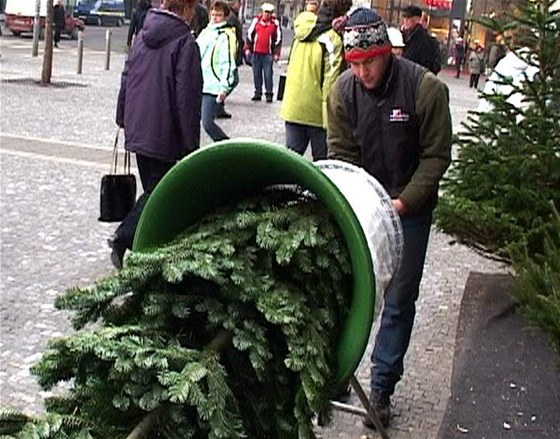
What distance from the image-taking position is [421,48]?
897cm

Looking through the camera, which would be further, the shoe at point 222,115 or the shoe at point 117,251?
→ the shoe at point 222,115

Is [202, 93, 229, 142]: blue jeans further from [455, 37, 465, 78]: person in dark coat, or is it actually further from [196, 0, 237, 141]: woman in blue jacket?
[455, 37, 465, 78]: person in dark coat

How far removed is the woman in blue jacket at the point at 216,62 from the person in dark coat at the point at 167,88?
474 centimetres

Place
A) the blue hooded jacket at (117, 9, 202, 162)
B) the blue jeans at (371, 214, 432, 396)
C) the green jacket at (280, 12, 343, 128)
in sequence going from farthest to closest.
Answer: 1. the green jacket at (280, 12, 343, 128)
2. the blue hooded jacket at (117, 9, 202, 162)
3. the blue jeans at (371, 214, 432, 396)

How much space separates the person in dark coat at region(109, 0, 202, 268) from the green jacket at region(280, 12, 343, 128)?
1682 mm

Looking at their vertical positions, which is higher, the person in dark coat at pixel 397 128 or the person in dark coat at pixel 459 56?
the person in dark coat at pixel 397 128

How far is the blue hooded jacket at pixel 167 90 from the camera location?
19.1ft

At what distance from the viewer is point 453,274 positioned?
7.15 metres

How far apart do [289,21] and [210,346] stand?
55.9 meters

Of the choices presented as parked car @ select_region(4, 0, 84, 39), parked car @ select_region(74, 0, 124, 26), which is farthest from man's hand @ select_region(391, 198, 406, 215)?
parked car @ select_region(74, 0, 124, 26)

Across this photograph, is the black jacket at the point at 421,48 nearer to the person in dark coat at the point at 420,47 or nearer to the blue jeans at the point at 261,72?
the person in dark coat at the point at 420,47

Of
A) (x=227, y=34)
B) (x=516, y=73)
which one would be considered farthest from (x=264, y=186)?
(x=227, y=34)

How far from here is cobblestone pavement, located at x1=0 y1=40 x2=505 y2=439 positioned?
469 cm

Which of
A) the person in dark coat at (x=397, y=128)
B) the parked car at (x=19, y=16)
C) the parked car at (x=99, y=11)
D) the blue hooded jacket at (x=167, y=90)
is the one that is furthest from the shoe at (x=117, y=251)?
the parked car at (x=99, y=11)
